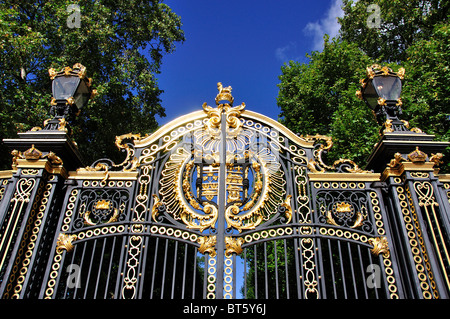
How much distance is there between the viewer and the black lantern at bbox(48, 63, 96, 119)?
16.5ft

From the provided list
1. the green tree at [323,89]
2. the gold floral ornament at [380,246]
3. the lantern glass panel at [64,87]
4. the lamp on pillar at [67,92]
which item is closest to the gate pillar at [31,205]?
the lamp on pillar at [67,92]

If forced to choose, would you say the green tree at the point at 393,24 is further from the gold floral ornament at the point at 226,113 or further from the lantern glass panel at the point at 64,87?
the lantern glass panel at the point at 64,87

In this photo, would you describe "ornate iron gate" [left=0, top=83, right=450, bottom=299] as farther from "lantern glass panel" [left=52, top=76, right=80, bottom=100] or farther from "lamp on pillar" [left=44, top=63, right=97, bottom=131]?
"lantern glass panel" [left=52, top=76, right=80, bottom=100]

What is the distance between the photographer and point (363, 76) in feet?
35.2

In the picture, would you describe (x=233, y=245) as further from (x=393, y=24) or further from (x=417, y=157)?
(x=393, y=24)

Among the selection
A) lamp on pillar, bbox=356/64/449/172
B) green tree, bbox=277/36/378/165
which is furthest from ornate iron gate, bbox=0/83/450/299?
green tree, bbox=277/36/378/165

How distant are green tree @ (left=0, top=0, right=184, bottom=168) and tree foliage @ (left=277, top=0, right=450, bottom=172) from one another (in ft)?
15.6

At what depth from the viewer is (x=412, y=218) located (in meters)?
4.12

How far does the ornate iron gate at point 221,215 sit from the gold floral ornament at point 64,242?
0.04 ft

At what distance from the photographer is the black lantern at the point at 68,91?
5039mm

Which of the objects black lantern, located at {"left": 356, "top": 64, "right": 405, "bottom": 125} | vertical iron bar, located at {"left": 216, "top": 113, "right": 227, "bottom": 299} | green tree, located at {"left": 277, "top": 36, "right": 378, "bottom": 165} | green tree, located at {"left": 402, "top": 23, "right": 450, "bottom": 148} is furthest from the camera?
green tree, located at {"left": 277, "top": 36, "right": 378, "bottom": 165}
